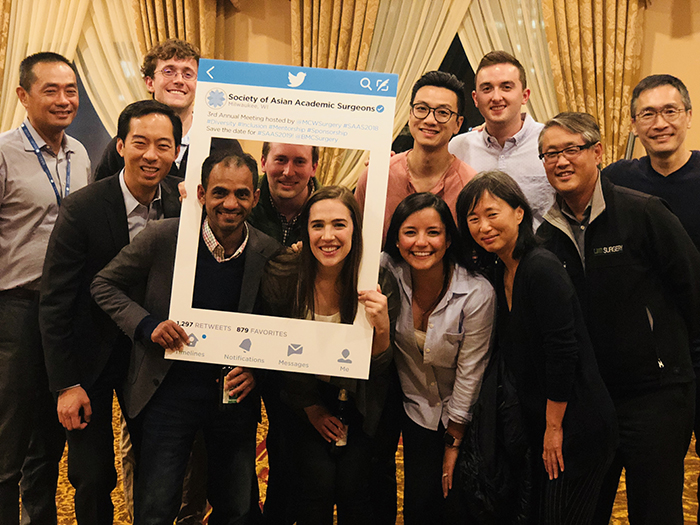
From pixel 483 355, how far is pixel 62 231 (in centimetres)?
155

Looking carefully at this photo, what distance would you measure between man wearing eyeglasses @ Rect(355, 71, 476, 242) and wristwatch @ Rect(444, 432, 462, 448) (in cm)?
78

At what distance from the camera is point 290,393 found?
1.94 m

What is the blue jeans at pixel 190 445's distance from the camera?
5.93 feet

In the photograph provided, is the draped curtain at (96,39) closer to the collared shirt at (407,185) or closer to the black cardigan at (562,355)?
the collared shirt at (407,185)

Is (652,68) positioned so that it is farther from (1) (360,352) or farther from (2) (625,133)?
(1) (360,352)

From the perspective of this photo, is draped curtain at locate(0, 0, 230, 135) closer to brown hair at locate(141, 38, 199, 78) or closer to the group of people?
brown hair at locate(141, 38, 199, 78)

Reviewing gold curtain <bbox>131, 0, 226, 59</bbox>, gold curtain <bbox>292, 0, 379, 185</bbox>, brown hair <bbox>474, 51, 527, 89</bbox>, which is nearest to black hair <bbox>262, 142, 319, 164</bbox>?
brown hair <bbox>474, 51, 527, 89</bbox>

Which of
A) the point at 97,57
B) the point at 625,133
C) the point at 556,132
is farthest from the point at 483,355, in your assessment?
the point at 97,57

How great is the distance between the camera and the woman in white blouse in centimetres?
188

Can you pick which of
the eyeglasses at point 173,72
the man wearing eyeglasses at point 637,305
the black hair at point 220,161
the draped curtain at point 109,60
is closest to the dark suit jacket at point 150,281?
the black hair at point 220,161

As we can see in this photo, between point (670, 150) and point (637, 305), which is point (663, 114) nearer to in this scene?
point (670, 150)

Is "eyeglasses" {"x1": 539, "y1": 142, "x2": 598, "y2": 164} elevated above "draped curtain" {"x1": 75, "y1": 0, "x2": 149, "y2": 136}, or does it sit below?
below

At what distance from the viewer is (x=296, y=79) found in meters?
1.78

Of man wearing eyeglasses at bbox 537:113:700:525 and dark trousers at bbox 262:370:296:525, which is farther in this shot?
A: dark trousers at bbox 262:370:296:525
